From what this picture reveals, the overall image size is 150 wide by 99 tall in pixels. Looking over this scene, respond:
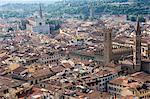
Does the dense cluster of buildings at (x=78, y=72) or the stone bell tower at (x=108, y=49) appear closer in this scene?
the dense cluster of buildings at (x=78, y=72)

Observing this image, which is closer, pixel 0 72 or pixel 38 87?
pixel 38 87

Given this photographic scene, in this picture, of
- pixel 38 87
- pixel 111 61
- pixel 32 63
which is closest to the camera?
pixel 38 87

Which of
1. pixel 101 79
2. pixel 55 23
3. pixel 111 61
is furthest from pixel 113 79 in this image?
pixel 55 23

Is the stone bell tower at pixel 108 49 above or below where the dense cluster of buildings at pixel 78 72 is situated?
above

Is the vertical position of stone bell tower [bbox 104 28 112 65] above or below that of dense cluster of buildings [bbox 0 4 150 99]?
above

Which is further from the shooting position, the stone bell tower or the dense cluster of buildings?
the stone bell tower

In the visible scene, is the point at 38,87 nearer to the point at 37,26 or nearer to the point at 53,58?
the point at 53,58

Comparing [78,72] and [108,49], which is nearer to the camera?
[78,72]

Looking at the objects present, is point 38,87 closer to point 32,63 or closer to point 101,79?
point 101,79

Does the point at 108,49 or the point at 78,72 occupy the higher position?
the point at 108,49

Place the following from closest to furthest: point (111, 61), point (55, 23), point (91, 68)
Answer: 1. point (91, 68)
2. point (111, 61)
3. point (55, 23)
